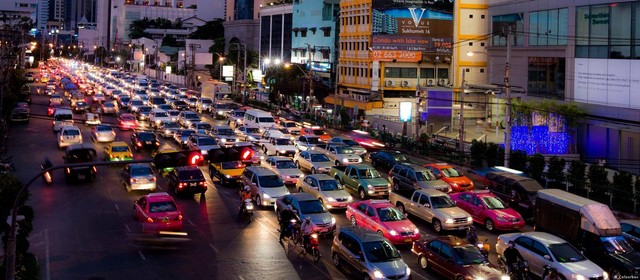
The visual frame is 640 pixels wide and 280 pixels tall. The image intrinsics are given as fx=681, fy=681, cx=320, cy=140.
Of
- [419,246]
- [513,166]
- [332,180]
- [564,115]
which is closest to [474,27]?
[564,115]

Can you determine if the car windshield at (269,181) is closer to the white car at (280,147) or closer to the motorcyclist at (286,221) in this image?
the motorcyclist at (286,221)

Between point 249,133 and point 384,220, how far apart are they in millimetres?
26266

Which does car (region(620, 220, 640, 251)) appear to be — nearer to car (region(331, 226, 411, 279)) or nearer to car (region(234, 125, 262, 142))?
car (region(331, 226, 411, 279))

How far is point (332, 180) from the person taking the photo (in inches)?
1190

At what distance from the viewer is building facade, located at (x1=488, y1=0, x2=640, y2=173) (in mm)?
43156

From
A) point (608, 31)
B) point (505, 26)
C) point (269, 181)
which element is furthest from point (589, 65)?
point (269, 181)

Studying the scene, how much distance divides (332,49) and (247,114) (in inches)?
1419

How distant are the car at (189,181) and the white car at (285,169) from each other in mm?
4170

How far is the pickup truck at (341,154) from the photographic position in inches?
1563

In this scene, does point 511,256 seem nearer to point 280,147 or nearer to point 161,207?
point 161,207

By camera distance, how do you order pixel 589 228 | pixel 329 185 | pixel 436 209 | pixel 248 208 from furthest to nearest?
pixel 329 185 < pixel 248 208 < pixel 436 209 < pixel 589 228

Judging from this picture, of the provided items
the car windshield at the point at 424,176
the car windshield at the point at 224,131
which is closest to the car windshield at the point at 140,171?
the car windshield at the point at 424,176

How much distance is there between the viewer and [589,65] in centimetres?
4716

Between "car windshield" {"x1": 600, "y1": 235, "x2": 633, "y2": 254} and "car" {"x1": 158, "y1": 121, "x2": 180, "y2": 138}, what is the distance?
36.1m
